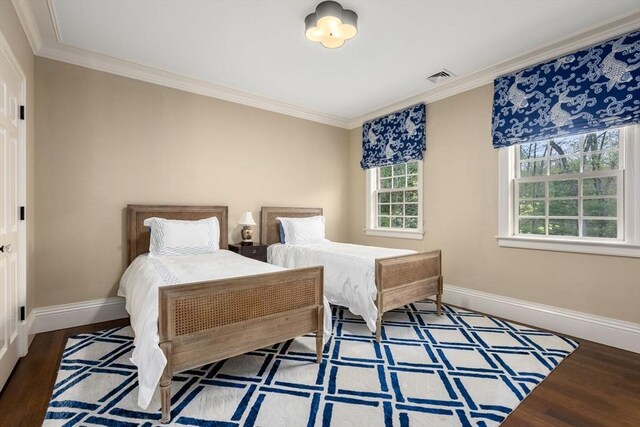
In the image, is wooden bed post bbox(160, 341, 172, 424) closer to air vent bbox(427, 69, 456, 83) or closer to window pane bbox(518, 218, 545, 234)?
window pane bbox(518, 218, 545, 234)

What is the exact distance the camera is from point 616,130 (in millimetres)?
2775

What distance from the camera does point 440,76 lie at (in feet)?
12.0

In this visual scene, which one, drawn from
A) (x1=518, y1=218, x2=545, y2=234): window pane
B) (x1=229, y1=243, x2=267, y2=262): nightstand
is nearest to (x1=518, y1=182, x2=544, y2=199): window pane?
(x1=518, y1=218, x2=545, y2=234): window pane

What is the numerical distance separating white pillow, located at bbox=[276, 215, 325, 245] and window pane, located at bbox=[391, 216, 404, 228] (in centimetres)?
112

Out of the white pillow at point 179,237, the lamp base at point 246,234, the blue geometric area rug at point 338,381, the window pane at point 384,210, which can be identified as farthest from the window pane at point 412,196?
the white pillow at point 179,237

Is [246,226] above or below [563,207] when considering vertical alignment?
below

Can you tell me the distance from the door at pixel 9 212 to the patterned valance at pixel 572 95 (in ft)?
13.8

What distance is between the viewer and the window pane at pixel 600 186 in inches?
109

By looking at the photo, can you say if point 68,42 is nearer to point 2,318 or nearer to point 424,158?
point 2,318

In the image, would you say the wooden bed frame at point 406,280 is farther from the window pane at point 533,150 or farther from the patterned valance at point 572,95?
the patterned valance at point 572,95

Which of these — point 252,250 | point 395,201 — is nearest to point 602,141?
point 395,201

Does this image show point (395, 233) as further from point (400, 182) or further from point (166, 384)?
point (166, 384)

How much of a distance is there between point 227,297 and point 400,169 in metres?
3.47

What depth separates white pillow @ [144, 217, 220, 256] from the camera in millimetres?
3186
